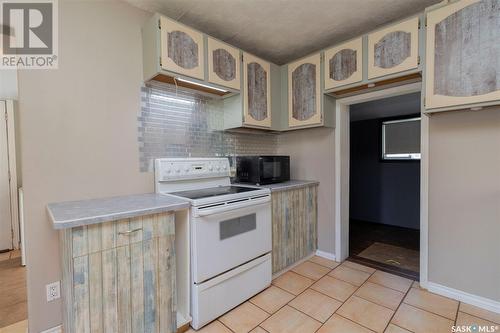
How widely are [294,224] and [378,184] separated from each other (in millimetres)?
2490

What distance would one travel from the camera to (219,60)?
Answer: 210cm

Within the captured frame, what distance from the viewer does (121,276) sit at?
1321 millimetres

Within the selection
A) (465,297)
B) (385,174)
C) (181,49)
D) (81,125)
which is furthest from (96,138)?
(385,174)

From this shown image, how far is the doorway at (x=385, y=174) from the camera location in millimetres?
3443

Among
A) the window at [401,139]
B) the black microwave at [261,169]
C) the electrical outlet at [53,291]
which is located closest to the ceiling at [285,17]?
the black microwave at [261,169]

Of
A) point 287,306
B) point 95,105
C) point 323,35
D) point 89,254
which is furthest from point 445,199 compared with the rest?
point 95,105

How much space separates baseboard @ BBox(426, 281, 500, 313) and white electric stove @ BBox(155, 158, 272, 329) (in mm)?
1407

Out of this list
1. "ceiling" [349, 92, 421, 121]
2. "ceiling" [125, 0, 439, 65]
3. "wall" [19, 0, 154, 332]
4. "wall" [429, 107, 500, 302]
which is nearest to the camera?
"wall" [19, 0, 154, 332]

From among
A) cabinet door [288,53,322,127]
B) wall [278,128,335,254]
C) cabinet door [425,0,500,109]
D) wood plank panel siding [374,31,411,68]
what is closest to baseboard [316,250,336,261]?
wall [278,128,335,254]

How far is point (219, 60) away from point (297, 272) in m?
2.21

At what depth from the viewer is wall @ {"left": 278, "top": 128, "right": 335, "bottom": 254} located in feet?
8.89

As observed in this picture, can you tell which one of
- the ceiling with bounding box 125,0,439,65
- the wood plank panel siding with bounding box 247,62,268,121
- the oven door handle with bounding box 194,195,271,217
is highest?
the ceiling with bounding box 125,0,439,65

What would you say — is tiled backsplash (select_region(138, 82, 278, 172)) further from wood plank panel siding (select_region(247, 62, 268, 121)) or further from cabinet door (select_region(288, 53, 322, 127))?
cabinet door (select_region(288, 53, 322, 127))

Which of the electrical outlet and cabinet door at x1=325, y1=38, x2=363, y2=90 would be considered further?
cabinet door at x1=325, y1=38, x2=363, y2=90
